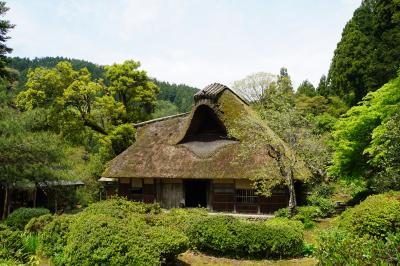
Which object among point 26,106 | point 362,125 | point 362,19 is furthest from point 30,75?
point 362,19

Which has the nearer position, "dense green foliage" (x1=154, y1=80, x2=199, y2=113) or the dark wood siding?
the dark wood siding

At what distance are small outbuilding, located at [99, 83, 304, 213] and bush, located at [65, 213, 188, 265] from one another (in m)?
11.0

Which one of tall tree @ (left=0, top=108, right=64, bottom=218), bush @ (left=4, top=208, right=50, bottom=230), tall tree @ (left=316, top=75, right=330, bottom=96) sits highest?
tall tree @ (left=316, top=75, right=330, bottom=96)

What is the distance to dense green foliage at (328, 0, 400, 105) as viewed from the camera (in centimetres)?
3494

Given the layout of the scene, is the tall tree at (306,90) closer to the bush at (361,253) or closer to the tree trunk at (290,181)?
the tree trunk at (290,181)

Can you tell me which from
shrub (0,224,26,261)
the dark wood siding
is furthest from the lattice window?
shrub (0,224,26,261)

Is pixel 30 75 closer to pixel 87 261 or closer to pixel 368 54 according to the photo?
pixel 87 261

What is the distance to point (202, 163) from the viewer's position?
23531 millimetres

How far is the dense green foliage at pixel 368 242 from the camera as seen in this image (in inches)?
224

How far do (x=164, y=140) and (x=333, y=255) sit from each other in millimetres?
21144

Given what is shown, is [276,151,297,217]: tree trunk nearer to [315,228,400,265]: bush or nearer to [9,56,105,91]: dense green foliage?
Result: [315,228,400,265]: bush

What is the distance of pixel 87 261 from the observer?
948cm

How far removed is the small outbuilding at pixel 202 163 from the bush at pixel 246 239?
7735mm

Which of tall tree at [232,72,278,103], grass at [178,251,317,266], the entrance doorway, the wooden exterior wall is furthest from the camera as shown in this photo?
tall tree at [232,72,278,103]
